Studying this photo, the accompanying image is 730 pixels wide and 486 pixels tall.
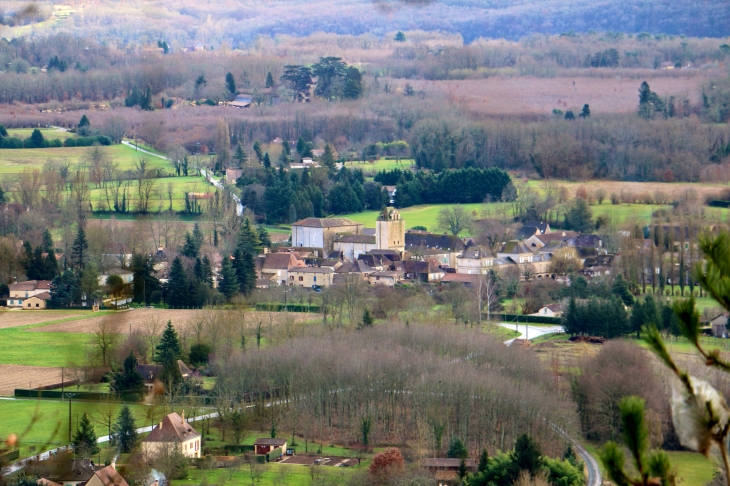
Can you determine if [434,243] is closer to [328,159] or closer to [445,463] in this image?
[328,159]

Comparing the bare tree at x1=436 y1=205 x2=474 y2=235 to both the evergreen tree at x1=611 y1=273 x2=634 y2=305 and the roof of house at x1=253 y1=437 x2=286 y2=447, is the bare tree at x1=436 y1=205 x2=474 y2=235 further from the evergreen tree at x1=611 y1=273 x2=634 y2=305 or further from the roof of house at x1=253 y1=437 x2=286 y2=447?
the roof of house at x1=253 y1=437 x2=286 y2=447

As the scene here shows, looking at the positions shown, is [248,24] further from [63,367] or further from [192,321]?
[63,367]

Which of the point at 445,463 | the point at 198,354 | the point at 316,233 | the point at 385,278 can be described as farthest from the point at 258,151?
the point at 445,463

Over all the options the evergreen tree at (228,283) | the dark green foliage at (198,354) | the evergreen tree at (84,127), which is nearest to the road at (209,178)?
the evergreen tree at (84,127)

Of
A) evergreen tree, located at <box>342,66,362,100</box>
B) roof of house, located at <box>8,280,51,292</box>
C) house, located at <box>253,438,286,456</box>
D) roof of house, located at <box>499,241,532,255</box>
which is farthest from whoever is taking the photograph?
evergreen tree, located at <box>342,66,362,100</box>

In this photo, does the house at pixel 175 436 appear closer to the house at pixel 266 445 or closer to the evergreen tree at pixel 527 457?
the house at pixel 266 445

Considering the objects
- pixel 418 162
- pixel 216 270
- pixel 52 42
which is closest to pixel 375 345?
pixel 216 270

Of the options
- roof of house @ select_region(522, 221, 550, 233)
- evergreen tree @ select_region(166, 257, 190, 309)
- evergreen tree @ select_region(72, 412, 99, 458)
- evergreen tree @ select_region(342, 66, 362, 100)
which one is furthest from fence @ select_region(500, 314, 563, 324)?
evergreen tree @ select_region(342, 66, 362, 100)
